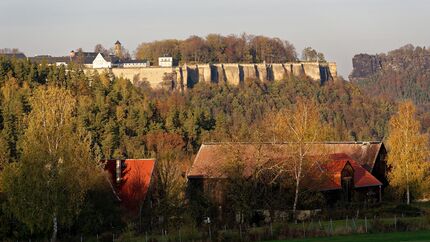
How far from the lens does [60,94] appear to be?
43281mm

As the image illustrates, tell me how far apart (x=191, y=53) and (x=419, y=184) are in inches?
5112

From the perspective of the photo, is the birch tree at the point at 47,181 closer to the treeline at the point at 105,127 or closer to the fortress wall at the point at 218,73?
the treeline at the point at 105,127

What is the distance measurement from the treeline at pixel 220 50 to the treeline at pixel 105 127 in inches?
822

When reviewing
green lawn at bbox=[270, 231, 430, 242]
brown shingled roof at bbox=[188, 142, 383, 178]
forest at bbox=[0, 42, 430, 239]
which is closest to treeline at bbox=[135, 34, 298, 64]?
forest at bbox=[0, 42, 430, 239]

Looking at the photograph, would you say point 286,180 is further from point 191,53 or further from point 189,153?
Answer: point 191,53

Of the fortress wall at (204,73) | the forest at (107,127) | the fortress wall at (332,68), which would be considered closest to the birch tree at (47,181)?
the forest at (107,127)

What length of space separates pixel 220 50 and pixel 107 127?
351 feet

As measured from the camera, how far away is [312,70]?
163250mm

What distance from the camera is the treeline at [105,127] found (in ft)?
124

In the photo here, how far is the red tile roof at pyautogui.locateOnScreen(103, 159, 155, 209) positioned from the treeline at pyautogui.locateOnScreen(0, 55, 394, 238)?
1001mm

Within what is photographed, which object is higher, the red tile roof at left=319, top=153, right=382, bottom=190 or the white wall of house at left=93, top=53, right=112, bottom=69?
the white wall of house at left=93, top=53, right=112, bottom=69

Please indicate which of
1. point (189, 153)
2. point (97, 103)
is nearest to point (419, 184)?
point (189, 153)

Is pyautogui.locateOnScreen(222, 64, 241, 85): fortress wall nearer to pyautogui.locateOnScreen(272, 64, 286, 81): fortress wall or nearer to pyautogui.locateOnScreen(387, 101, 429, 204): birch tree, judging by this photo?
pyautogui.locateOnScreen(272, 64, 286, 81): fortress wall

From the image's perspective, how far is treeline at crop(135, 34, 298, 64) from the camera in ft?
573
